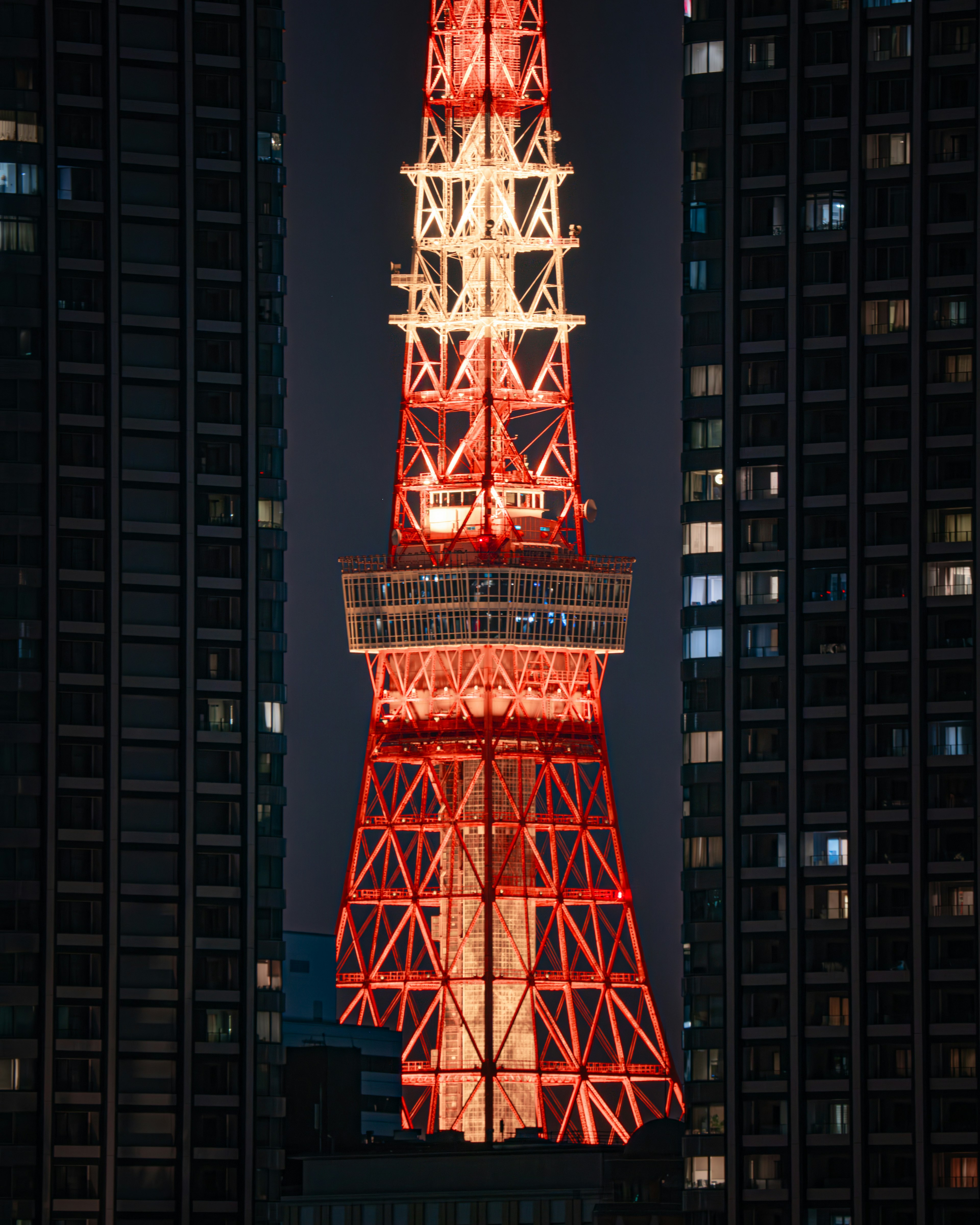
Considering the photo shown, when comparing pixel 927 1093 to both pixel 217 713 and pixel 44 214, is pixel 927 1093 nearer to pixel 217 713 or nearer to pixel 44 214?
pixel 217 713

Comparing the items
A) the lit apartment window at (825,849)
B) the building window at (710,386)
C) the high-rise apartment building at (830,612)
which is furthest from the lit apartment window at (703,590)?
the lit apartment window at (825,849)

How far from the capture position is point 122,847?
178 meters

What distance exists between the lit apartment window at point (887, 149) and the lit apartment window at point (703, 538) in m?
18.0

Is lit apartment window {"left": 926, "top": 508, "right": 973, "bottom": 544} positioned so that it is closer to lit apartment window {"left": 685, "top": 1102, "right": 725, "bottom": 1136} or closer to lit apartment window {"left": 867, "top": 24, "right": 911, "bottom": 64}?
lit apartment window {"left": 867, "top": 24, "right": 911, "bottom": 64}

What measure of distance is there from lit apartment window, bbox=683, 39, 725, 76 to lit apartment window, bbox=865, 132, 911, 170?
25.1 feet

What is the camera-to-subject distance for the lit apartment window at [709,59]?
18450 centimetres

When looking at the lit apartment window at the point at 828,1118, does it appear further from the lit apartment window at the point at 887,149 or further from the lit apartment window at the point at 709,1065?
the lit apartment window at the point at 887,149

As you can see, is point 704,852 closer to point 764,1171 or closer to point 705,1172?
point 705,1172

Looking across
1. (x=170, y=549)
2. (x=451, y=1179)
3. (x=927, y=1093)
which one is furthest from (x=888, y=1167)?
(x=170, y=549)

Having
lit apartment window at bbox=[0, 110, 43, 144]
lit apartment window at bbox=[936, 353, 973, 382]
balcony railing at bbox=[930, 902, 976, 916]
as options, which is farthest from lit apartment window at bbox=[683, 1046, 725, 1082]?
lit apartment window at bbox=[0, 110, 43, 144]

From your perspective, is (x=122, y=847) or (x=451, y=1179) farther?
(x=451, y=1179)

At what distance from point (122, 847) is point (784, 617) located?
31385 mm

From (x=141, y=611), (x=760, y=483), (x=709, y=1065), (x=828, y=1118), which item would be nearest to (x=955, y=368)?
(x=760, y=483)

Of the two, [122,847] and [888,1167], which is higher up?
[122,847]
